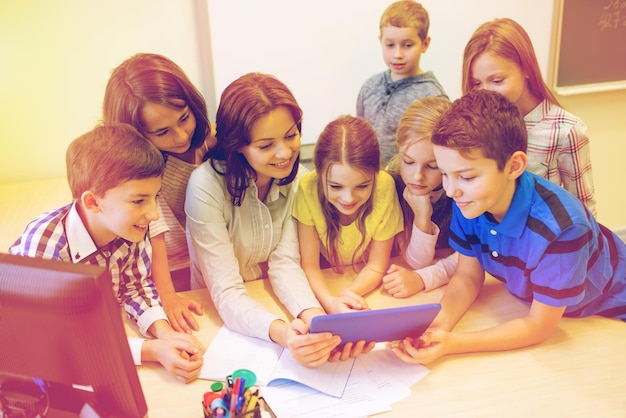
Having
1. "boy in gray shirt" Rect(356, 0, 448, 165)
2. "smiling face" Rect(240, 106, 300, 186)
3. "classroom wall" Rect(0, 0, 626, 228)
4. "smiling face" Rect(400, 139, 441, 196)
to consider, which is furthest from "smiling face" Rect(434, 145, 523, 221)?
"classroom wall" Rect(0, 0, 626, 228)

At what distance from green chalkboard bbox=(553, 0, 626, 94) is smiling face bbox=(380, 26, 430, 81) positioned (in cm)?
90

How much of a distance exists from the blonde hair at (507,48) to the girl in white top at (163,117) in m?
0.77

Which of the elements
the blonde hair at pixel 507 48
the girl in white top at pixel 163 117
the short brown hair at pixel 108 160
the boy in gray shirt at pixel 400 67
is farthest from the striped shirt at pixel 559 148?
the short brown hair at pixel 108 160

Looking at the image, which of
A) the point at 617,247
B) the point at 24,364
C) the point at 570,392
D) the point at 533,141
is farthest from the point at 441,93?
the point at 24,364

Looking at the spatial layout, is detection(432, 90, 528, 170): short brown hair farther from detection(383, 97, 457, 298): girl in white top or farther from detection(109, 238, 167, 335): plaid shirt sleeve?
detection(109, 238, 167, 335): plaid shirt sleeve

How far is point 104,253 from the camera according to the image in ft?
3.71

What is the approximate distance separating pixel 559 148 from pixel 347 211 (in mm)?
653

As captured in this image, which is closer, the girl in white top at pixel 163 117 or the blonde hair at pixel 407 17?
the girl in white top at pixel 163 117

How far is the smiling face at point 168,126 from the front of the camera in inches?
50.8

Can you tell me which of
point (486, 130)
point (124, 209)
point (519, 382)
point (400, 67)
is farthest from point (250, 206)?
point (400, 67)

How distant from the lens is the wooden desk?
0.94 m

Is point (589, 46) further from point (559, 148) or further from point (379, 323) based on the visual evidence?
point (379, 323)

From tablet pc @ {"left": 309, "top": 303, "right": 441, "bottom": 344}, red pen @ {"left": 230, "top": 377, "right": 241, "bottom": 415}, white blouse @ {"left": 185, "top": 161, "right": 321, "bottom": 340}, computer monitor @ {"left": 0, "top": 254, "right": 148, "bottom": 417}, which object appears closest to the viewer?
computer monitor @ {"left": 0, "top": 254, "right": 148, "bottom": 417}

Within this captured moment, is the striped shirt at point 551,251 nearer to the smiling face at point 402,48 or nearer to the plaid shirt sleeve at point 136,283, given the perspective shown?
the plaid shirt sleeve at point 136,283
